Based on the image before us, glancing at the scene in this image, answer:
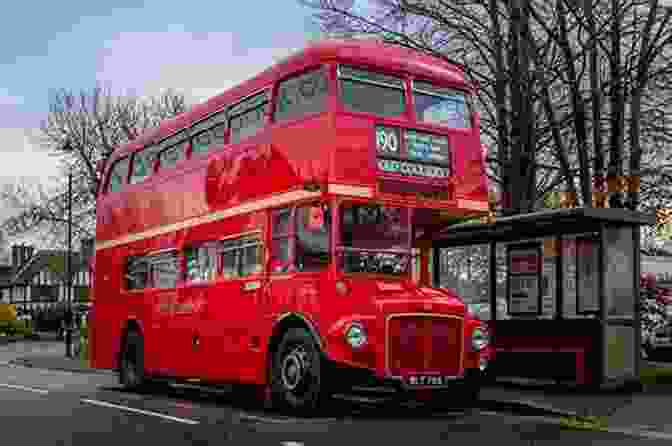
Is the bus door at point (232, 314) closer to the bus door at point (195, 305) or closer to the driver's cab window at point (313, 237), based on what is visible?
the bus door at point (195, 305)

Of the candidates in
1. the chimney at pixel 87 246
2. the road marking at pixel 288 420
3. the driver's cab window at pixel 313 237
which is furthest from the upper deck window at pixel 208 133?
the chimney at pixel 87 246

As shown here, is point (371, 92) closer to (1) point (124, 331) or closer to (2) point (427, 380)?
(2) point (427, 380)

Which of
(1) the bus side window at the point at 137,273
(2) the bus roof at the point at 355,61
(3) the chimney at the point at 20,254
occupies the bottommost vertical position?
(1) the bus side window at the point at 137,273

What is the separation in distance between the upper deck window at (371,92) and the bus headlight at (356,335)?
105 inches

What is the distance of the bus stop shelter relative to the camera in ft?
51.7

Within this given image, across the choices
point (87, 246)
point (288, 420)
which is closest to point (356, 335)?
point (288, 420)

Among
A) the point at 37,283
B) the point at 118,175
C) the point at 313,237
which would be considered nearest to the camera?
the point at 313,237

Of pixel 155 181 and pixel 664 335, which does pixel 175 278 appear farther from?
pixel 664 335

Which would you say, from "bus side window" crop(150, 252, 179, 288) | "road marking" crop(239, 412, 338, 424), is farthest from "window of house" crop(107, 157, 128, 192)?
"road marking" crop(239, 412, 338, 424)

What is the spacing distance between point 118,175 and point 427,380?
9140 mm

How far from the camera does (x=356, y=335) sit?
1212 cm

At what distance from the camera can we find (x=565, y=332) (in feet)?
53.3

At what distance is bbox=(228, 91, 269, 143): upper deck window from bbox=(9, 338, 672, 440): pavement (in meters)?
4.74

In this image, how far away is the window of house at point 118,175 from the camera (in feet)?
63.4
